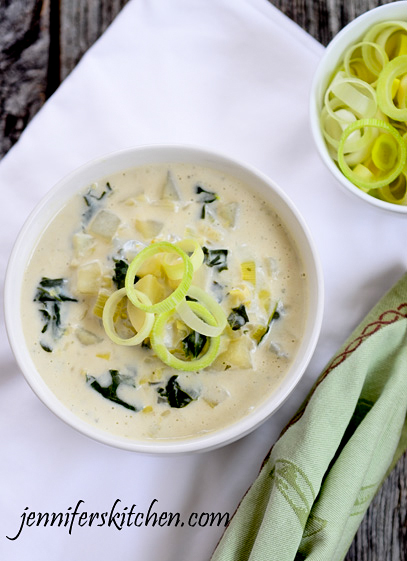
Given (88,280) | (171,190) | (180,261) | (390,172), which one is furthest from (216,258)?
(390,172)

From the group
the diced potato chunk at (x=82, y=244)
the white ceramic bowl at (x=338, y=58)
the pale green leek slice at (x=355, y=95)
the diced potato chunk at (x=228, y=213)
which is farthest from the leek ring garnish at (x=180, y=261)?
the pale green leek slice at (x=355, y=95)

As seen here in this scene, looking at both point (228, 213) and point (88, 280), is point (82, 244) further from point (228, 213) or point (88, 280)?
point (228, 213)

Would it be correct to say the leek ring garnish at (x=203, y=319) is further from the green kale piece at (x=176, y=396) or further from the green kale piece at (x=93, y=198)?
the green kale piece at (x=93, y=198)

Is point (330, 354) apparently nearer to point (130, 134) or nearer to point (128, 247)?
point (128, 247)

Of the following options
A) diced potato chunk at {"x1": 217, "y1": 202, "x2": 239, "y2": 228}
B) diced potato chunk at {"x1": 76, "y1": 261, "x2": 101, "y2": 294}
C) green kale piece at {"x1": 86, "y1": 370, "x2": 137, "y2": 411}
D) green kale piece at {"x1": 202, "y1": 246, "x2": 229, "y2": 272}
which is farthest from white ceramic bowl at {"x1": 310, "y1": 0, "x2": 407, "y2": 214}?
green kale piece at {"x1": 86, "y1": 370, "x2": 137, "y2": 411}

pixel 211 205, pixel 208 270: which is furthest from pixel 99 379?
pixel 211 205
